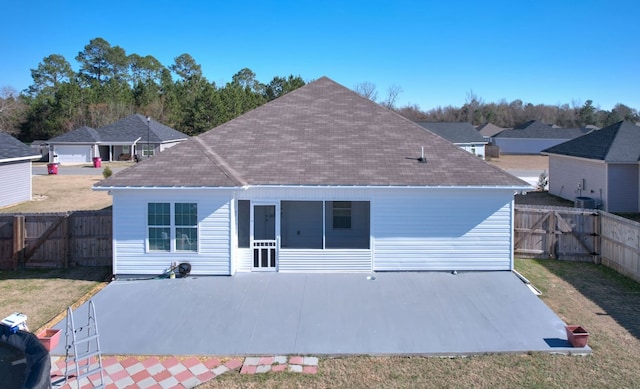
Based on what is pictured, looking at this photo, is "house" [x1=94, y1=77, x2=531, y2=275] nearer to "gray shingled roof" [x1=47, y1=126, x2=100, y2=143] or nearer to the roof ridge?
the roof ridge

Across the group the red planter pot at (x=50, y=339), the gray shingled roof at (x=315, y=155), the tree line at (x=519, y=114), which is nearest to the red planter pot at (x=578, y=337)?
the gray shingled roof at (x=315, y=155)

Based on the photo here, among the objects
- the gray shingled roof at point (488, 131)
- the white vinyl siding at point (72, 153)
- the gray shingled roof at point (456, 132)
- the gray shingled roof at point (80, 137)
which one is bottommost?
the white vinyl siding at point (72, 153)

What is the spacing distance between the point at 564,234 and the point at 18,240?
1626cm

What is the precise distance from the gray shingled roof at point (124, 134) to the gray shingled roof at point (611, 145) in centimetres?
3704

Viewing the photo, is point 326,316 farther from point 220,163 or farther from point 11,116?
point 11,116

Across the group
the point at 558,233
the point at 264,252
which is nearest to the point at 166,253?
the point at 264,252

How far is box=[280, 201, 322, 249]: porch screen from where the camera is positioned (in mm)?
16484

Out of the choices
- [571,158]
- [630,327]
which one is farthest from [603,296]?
[571,158]

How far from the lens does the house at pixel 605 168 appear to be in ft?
78.7

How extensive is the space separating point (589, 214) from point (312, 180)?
8.54 m

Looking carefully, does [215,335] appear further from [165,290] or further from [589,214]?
[589,214]

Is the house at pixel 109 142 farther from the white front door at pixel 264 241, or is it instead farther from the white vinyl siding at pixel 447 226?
the white vinyl siding at pixel 447 226

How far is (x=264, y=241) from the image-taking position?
1448 cm

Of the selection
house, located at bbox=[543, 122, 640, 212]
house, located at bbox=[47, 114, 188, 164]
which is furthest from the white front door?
house, located at bbox=[47, 114, 188, 164]
